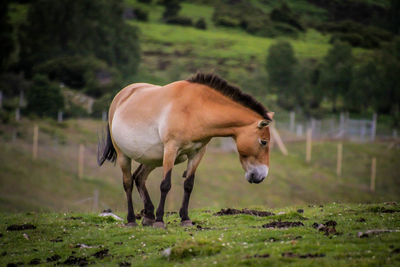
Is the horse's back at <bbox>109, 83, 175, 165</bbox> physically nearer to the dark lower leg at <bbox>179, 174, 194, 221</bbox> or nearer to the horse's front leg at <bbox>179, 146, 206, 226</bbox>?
the horse's front leg at <bbox>179, 146, 206, 226</bbox>

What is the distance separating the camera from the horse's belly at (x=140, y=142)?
1224 cm

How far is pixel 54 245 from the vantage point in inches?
444

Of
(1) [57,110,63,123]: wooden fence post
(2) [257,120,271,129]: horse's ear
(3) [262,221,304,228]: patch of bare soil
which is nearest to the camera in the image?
(3) [262,221,304,228]: patch of bare soil

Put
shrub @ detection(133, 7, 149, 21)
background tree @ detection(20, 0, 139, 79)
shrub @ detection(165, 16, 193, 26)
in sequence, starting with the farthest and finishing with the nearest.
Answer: shrub @ detection(133, 7, 149, 21)
shrub @ detection(165, 16, 193, 26)
background tree @ detection(20, 0, 139, 79)

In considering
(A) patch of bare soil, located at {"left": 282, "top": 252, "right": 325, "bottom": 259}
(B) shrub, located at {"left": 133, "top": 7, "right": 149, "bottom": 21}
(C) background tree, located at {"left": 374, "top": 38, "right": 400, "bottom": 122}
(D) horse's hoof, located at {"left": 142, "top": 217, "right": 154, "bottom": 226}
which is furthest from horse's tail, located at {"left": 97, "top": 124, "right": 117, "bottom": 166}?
(B) shrub, located at {"left": 133, "top": 7, "right": 149, "bottom": 21}

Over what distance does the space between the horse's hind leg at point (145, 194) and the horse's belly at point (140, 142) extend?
24.1 inches

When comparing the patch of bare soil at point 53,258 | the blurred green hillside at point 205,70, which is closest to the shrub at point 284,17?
the blurred green hillside at point 205,70

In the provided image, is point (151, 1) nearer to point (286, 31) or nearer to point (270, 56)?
point (286, 31)

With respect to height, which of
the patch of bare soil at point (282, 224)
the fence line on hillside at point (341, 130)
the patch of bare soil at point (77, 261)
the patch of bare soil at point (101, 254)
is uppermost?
the patch of bare soil at point (282, 224)

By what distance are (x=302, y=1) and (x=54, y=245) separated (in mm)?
191499

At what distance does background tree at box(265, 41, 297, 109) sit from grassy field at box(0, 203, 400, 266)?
88.3 meters

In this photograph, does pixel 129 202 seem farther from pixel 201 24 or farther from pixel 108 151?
pixel 201 24

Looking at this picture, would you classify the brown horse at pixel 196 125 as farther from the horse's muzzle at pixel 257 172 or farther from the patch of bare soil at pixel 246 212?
the patch of bare soil at pixel 246 212

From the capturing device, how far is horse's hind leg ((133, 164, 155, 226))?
1270 cm
